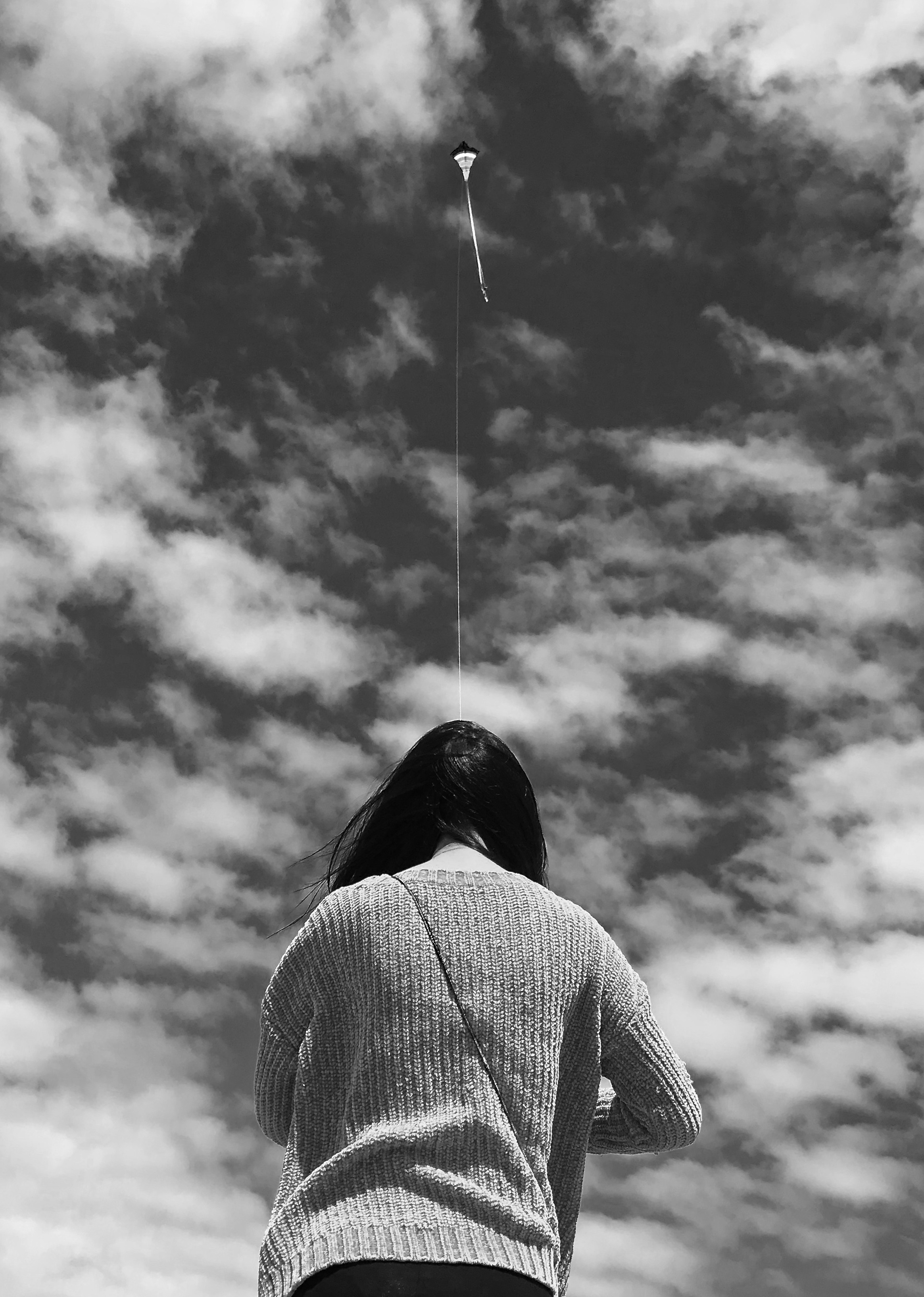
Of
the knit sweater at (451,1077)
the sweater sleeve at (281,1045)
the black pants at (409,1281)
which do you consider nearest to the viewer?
the black pants at (409,1281)

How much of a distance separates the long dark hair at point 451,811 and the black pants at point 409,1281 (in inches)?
40.4

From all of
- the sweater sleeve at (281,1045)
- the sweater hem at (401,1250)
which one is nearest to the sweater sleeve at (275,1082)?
the sweater sleeve at (281,1045)

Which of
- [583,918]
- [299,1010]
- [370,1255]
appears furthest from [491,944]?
[370,1255]

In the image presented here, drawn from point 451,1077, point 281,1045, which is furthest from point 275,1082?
point 451,1077

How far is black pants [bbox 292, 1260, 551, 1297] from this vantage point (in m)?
3.18

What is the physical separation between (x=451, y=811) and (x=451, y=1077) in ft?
A: 2.47

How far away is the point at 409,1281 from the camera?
3186 mm

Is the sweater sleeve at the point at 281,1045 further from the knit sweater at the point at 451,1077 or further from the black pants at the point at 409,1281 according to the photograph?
the black pants at the point at 409,1281

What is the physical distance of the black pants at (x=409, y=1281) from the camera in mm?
3180

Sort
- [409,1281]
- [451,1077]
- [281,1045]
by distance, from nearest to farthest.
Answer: [409,1281], [451,1077], [281,1045]

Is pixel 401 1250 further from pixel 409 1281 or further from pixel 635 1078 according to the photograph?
pixel 635 1078

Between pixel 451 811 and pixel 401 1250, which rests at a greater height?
pixel 451 811

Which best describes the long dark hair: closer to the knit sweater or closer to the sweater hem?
the knit sweater

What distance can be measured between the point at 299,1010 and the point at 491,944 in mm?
A: 548
